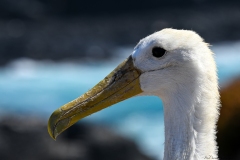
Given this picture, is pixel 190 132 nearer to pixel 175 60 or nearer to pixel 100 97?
pixel 175 60

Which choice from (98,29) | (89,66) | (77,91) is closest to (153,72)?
(77,91)

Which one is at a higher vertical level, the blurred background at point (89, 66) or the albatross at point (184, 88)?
the blurred background at point (89, 66)

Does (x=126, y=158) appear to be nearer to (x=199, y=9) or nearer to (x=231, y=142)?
(x=231, y=142)

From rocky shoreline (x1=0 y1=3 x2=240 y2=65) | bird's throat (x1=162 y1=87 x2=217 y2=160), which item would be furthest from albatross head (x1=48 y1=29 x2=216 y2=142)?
rocky shoreline (x1=0 y1=3 x2=240 y2=65)

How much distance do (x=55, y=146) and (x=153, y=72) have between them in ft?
27.1

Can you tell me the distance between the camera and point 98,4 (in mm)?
27484

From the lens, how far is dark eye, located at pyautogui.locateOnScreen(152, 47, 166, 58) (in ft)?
17.1

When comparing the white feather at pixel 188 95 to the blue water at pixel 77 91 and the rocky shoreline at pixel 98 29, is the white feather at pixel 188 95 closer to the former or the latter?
the blue water at pixel 77 91

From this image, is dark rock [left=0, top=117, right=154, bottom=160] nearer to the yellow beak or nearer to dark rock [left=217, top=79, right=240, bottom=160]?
dark rock [left=217, top=79, right=240, bottom=160]

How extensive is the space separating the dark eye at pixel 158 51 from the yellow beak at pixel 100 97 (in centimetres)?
29

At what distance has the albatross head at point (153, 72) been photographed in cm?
514

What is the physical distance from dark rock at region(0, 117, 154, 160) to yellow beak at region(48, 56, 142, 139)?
7.75m

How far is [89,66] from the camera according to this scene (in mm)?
23469

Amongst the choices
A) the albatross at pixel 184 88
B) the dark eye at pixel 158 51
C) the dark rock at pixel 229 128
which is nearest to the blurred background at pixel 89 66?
the dark rock at pixel 229 128
